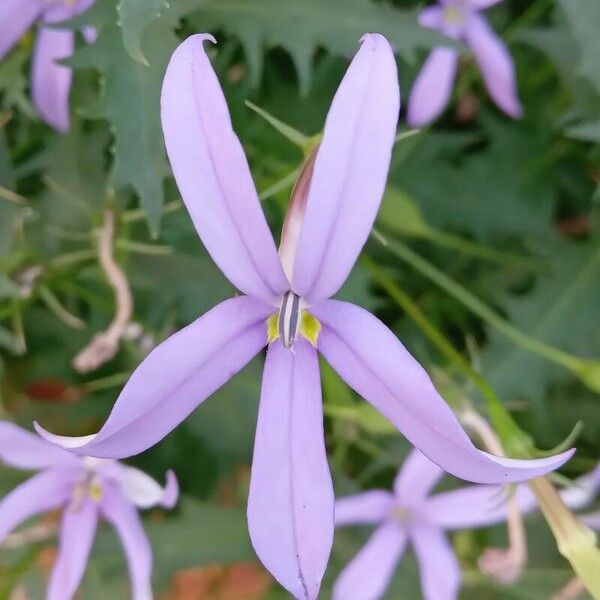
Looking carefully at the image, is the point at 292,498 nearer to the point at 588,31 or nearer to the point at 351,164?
the point at 351,164

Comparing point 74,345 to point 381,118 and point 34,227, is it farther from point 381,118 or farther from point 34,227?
point 381,118

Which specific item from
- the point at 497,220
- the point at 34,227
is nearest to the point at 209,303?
the point at 34,227

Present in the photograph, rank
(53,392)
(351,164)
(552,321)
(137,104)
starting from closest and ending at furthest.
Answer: (351,164) < (137,104) < (552,321) < (53,392)

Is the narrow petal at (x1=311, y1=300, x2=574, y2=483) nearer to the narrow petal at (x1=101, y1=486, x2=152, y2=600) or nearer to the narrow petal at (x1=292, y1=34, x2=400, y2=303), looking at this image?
the narrow petal at (x1=292, y1=34, x2=400, y2=303)

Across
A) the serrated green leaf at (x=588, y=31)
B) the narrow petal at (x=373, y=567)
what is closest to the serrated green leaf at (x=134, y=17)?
the serrated green leaf at (x=588, y=31)

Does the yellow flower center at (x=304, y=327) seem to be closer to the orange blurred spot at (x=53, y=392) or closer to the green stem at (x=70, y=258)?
the green stem at (x=70, y=258)

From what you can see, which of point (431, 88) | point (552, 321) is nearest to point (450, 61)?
point (431, 88)
